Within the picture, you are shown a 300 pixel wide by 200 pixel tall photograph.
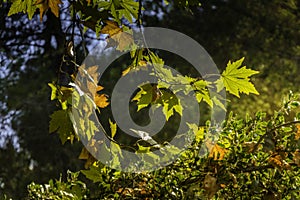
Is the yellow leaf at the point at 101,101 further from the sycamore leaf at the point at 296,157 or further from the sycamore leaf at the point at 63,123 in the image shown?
the sycamore leaf at the point at 296,157

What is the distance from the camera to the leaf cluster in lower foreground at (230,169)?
1.12m

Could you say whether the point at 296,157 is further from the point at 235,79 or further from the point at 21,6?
the point at 21,6

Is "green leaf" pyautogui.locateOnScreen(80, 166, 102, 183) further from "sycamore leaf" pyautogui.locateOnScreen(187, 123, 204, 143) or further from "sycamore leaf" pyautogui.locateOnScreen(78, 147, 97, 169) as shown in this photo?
"sycamore leaf" pyautogui.locateOnScreen(187, 123, 204, 143)

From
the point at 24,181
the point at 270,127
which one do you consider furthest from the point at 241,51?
the point at 270,127

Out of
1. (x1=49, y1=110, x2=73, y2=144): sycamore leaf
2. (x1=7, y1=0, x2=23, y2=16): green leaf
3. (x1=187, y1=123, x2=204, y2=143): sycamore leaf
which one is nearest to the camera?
(x1=49, y1=110, x2=73, y2=144): sycamore leaf

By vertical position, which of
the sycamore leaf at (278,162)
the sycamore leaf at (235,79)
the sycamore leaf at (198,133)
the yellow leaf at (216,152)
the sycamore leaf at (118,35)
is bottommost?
the sycamore leaf at (278,162)

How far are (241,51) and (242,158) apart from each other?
3.70 m

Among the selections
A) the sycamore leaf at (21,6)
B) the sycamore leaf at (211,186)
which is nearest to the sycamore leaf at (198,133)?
the sycamore leaf at (211,186)

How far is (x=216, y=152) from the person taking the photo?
1127 mm

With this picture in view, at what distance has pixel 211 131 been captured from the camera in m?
1.16

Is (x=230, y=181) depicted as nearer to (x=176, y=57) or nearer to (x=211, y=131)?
(x=211, y=131)

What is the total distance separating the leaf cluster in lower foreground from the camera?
112cm

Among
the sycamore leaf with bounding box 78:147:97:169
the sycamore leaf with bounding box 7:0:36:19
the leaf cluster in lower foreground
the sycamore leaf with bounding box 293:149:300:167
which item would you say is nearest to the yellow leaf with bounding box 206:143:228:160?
the leaf cluster in lower foreground

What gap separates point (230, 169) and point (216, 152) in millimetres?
45
